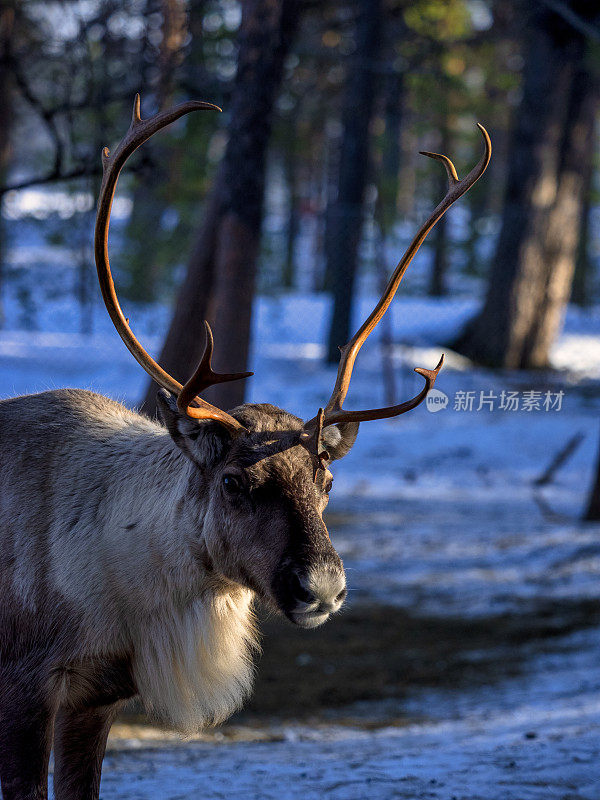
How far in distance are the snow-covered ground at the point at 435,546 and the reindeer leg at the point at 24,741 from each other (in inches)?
32.5

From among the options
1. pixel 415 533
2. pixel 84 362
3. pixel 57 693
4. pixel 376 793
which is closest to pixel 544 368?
pixel 415 533

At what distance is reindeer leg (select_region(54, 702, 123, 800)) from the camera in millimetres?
3146

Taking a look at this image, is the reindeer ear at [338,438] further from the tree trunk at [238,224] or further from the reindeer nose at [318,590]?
the tree trunk at [238,224]

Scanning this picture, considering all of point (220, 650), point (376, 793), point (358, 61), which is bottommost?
point (376, 793)

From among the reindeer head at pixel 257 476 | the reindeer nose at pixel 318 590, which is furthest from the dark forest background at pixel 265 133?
the reindeer nose at pixel 318 590

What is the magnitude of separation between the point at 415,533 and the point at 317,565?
6020 millimetres

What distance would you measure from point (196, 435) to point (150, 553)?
1.39 ft

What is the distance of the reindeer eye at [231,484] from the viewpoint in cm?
272

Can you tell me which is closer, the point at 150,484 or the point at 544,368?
the point at 150,484

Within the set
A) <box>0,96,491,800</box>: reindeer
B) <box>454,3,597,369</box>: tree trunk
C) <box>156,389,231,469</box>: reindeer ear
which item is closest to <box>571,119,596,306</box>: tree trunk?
<box>454,3,597,369</box>: tree trunk

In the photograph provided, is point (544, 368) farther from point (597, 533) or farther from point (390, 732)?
point (390, 732)

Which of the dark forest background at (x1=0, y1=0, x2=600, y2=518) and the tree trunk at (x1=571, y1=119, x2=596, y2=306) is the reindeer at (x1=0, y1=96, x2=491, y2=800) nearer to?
the dark forest background at (x1=0, y1=0, x2=600, y2=518)

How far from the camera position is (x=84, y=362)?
13.7 metres

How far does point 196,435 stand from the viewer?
284 centimetres
